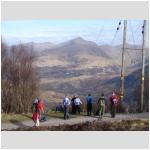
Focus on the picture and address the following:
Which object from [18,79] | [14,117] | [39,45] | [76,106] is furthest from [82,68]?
[14,117]

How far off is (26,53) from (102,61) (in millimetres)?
9360

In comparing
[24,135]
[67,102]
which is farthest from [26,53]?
[24,135]

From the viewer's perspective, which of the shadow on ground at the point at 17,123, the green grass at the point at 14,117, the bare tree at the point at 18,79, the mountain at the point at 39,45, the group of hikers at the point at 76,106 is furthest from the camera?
the mountain at the point at 39,45

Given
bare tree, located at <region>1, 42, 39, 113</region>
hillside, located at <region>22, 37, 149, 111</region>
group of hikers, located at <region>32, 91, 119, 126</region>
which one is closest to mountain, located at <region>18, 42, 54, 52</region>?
hillside, located at <region>22, 37, 149, 111</region>

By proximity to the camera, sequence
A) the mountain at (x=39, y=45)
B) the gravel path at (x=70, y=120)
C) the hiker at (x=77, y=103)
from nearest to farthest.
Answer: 1. the gravel path at (x=70, y=120)
2. the hiker at (x=77, y=103)
3. the mountain at (x=39, y=45)

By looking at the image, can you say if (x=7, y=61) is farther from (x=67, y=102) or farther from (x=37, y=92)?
(x=67, y=102)

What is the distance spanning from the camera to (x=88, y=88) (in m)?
38.8

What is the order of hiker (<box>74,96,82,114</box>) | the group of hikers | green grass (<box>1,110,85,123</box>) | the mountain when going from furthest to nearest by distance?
the mountain → hiker (<box>74,96,82,114</box>) → green grass (<box>1,110,85,123</box>) → the group of hikers

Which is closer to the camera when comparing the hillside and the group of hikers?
the group of hikers

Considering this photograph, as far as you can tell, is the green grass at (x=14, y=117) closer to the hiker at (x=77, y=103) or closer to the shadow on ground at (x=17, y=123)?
the shadow on ground at (x=17, y=123)

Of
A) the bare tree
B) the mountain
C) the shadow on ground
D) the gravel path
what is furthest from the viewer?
the mountain

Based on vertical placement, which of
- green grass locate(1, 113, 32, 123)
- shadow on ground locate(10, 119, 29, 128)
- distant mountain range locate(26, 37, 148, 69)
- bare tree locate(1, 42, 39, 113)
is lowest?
shadow on ground locate(10, 119, 29, 128)

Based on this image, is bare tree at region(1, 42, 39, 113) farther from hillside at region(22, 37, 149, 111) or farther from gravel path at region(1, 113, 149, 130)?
gravel path at region(1, 113, 149, 130)

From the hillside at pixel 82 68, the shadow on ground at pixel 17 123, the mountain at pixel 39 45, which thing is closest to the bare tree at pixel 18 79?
the mountain at pixel 39 45
